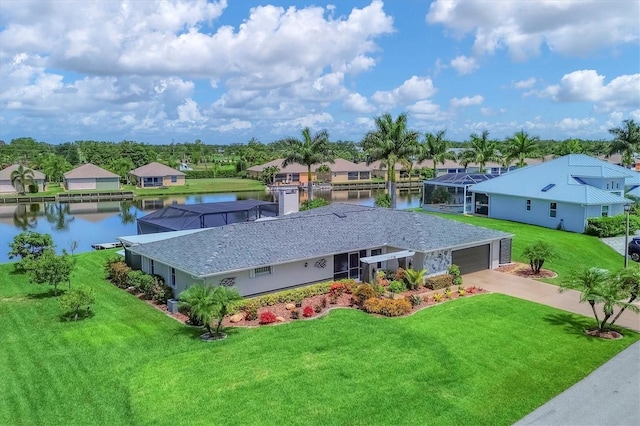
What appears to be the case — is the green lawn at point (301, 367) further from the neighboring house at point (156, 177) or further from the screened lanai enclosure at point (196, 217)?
the neighboring house at point (156, 177)

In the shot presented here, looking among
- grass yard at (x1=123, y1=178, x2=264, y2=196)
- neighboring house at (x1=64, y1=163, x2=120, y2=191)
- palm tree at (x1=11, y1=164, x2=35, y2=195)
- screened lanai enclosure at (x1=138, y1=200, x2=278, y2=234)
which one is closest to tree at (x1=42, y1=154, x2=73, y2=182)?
neighboring house at (x1=64, y1=163, x2=120, y2=191)

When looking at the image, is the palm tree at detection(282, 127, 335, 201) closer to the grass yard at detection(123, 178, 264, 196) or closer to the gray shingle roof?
the gray shingle roof

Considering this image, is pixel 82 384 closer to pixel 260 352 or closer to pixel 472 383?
pixel 260 352

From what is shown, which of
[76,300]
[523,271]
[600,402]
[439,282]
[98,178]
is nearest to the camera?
[600,402]

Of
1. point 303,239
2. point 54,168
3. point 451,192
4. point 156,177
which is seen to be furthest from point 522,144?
point 54,168

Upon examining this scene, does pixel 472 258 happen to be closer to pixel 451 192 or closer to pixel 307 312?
pixel 307 312

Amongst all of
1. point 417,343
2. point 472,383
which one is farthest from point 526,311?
point 472,383

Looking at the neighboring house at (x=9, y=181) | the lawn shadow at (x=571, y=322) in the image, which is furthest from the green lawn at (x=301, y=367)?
the neighboring house at (x=9, y=181)
